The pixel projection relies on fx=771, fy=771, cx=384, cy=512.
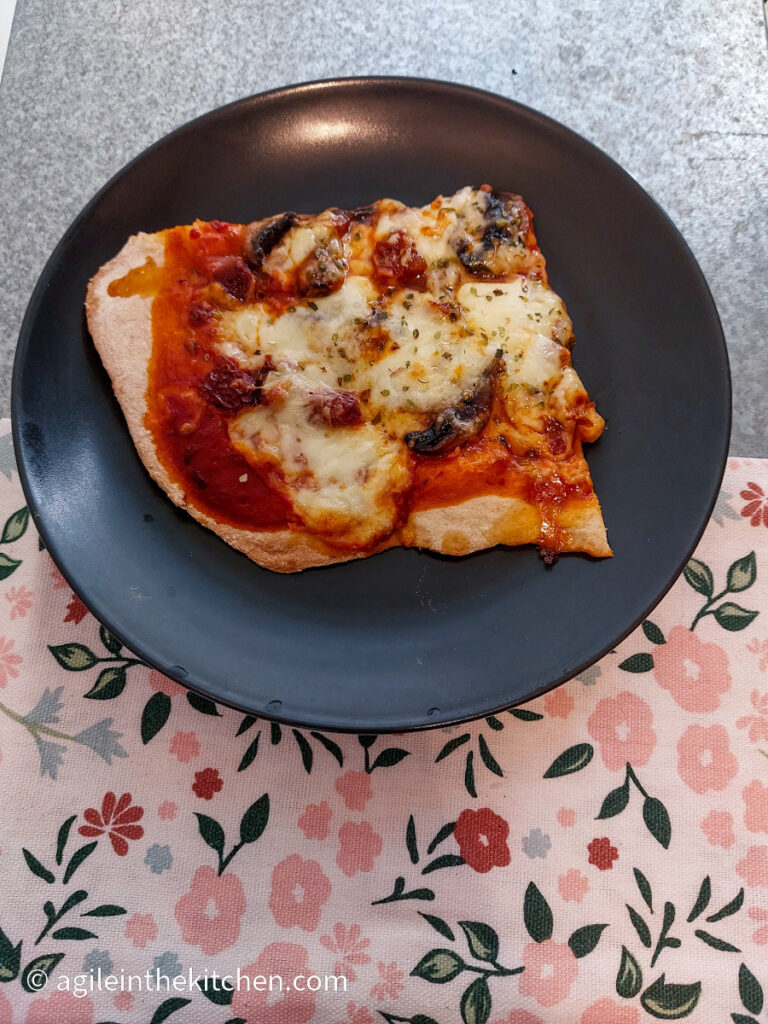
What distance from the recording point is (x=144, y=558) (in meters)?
2.20

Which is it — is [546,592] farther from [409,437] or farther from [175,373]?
[175,373]

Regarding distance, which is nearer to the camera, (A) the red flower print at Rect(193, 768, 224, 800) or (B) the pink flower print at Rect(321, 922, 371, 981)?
(B) the pink flower print at Rect(321, 922, 371, 981)

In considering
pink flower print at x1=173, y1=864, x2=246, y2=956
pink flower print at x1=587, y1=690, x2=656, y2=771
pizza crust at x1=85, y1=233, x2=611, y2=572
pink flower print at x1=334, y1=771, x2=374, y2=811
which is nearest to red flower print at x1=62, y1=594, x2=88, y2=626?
pizza crust at x1=85, y1=233, x2=611, y2=572

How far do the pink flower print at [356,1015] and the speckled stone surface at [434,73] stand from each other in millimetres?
2618

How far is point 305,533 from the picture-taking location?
2211mm

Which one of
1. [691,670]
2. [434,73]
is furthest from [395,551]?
[434,73]

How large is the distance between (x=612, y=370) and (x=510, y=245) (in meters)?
0.50

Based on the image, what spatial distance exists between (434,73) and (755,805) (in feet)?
9.01

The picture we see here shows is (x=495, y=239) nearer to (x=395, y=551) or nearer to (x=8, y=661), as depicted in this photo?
Answer: (x=395, y=551)

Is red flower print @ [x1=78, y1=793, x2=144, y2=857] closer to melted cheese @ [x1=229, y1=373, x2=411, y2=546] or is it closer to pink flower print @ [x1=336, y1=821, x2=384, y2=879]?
pink flower print @ [x1=336, y1=821, x2=384, y2=879]

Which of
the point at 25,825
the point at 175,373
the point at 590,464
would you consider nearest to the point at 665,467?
the point at 590,464

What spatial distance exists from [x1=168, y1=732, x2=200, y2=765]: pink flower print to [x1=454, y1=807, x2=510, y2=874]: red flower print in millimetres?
783

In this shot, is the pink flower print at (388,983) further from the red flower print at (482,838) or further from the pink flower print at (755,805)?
the pink flower print at (755,805)

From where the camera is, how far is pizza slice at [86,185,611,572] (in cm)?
221
